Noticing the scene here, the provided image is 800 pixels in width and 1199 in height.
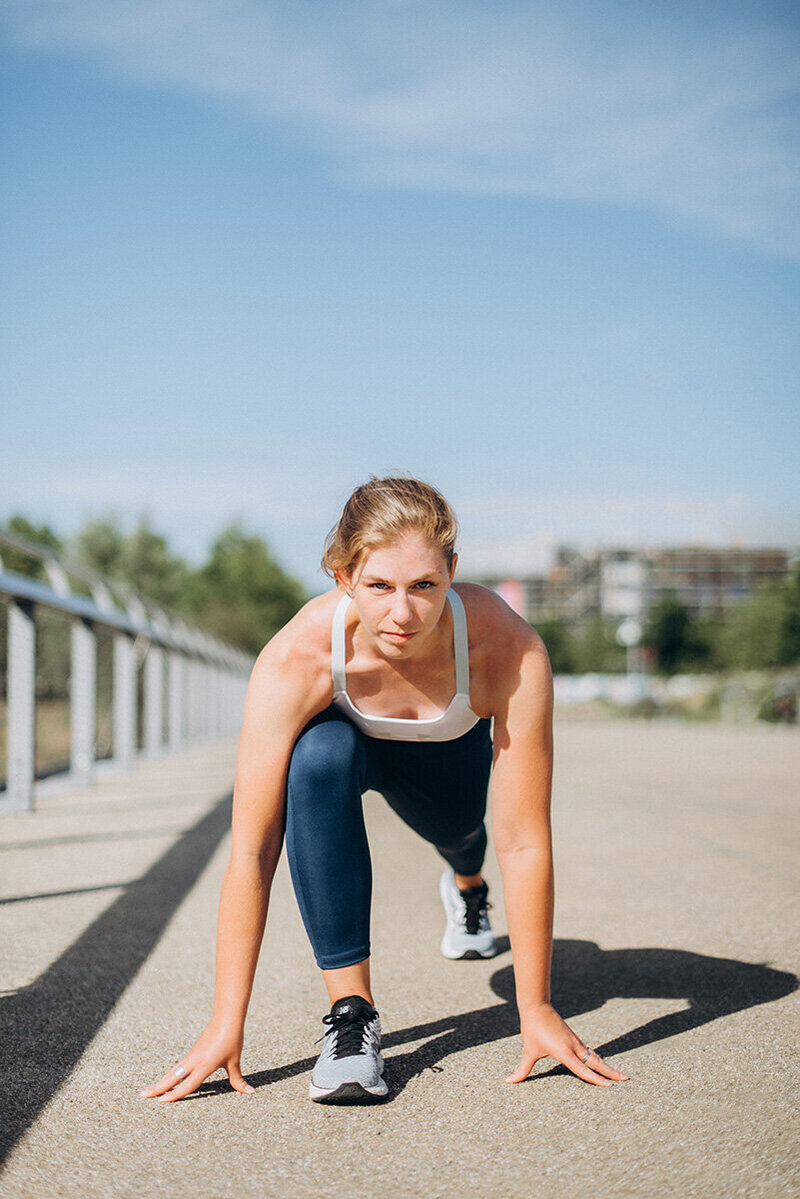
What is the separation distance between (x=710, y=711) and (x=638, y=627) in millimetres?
25190

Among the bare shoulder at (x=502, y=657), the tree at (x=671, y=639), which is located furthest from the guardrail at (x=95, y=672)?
the tree at (x=671, y=639)

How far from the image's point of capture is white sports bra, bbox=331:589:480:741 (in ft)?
8.79

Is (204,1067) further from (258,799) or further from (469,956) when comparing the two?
(469,956)

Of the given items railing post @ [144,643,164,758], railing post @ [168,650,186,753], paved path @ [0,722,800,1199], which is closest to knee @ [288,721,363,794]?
paved path @ [0,722,800,1199]

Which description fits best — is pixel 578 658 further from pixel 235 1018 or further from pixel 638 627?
pixel 235 1018

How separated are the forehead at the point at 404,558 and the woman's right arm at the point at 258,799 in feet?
0.96

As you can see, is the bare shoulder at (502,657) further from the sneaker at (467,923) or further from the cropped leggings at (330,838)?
the sneaker at (467,923)

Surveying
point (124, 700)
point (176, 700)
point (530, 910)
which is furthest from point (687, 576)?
point (530, 910)

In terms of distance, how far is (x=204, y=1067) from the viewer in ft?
8.09

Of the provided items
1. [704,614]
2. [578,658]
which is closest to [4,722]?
[578,658]

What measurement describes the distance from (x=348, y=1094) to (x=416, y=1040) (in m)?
0.50

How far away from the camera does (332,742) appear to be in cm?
268

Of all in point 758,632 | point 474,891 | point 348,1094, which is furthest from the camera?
point 758,632

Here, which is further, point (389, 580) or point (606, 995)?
point (606, 995)
